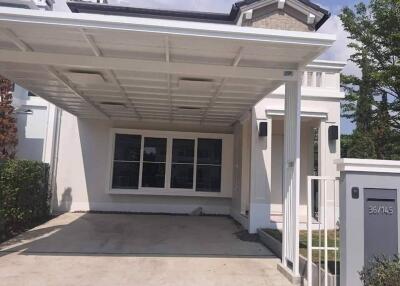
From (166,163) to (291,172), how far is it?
748 centimetres

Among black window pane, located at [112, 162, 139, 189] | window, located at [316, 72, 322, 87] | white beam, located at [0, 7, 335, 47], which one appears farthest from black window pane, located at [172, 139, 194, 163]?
white beam, located at [0, 7, 335, 47]

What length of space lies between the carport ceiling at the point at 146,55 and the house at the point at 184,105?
0.02 m

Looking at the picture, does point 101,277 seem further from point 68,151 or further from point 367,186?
point 68,151

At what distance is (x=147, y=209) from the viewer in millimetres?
13641

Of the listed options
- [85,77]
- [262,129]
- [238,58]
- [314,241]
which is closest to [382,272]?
[238,58]

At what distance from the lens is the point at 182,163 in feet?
45.8

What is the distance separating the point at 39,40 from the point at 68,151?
24.7 ft

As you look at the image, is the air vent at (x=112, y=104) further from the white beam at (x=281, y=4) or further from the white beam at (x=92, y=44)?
the white beam at (x=281, y=4)

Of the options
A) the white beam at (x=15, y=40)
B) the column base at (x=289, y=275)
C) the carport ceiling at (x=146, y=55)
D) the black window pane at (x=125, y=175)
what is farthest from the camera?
the black window pane at (x=125, y=175)

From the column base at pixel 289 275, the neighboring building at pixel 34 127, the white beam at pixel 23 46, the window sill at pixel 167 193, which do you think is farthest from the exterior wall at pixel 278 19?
the column base at pixel 289 275

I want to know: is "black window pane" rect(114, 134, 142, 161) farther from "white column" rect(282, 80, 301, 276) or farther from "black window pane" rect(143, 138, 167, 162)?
"white column" rect(282, 80, 301, 276)

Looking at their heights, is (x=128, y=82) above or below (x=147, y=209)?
above

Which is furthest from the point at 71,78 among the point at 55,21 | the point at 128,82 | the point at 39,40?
the point at 55,21

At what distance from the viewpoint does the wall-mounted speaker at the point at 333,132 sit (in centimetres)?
1070
